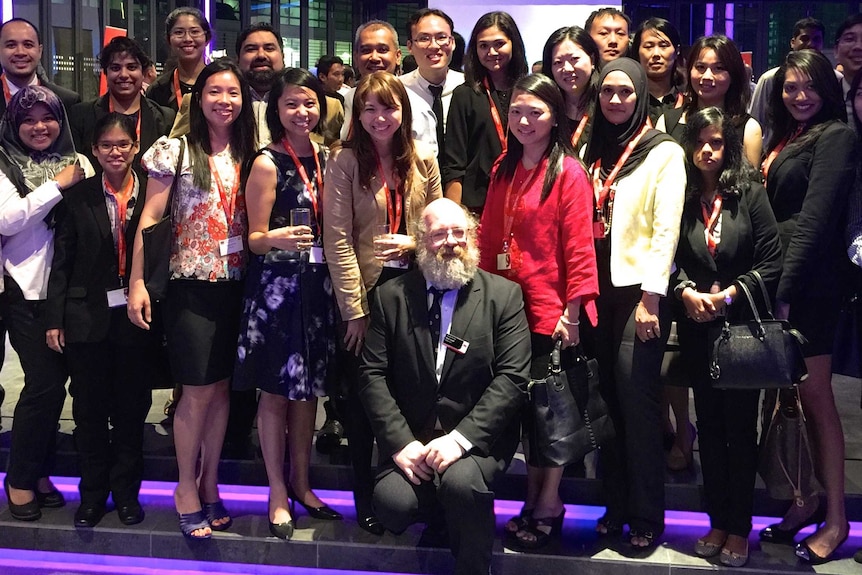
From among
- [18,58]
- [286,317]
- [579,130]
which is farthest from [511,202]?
[18,58]

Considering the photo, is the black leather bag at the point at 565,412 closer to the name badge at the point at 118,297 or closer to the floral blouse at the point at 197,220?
the floral blouse at the point at 197,220

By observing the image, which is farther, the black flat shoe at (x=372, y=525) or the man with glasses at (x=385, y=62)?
the man with glasses at (x=385, y=62)

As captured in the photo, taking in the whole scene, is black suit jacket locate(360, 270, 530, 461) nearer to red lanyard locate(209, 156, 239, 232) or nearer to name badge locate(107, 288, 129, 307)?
red lanyard locate(209, 156, 239, 232)

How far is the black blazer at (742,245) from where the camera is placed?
299 cm

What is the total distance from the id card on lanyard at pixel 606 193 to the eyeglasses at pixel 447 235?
501mm

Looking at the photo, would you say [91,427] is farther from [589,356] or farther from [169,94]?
[589,356]

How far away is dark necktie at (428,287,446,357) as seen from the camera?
10.1ft

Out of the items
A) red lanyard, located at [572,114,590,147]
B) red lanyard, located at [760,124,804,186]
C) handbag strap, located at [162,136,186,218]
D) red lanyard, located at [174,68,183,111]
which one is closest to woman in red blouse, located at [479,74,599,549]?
red lanyard, located at [572,114,590,147]

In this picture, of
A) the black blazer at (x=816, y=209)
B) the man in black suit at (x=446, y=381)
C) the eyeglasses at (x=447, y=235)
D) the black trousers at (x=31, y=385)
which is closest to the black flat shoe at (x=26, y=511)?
the black trousers at (x=31, y=385)

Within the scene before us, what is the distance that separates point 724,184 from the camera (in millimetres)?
3006

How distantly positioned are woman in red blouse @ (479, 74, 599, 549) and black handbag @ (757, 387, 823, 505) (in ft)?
2.51

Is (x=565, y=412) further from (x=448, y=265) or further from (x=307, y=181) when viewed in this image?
(x=307, y=181)

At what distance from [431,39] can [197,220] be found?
4.01 ft

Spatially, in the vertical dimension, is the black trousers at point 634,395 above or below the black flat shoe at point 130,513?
above
